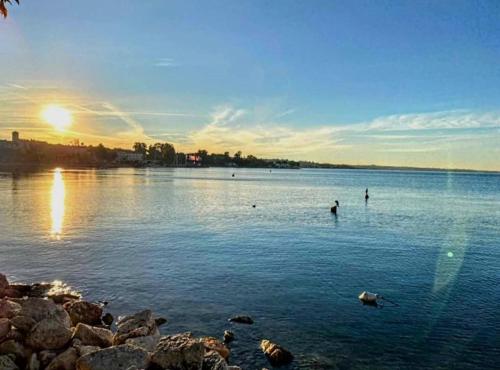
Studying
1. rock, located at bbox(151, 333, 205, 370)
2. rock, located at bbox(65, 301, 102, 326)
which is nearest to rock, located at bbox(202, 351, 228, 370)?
rock, located at bbox(151, 333, 205, 370)

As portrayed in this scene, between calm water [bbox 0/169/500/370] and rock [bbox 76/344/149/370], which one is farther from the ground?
rock [bbox 76/344/149/370]

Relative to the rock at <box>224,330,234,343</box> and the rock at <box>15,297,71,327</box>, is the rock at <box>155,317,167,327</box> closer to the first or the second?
the rock at <box>224,330,234,343</box>

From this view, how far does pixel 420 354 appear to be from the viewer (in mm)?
17812

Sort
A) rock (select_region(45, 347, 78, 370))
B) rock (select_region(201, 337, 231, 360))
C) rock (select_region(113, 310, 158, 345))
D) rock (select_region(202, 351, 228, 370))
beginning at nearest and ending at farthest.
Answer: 1. rock (select_region(202, 351, 228, 370))
2. rock (select_region(45, 347, 78, 370))
3. rock (select_region(113, 310, 158, 345))
4. rock (select_region(201, 337, 231, 360))

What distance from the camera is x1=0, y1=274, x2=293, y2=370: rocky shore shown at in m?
12.4

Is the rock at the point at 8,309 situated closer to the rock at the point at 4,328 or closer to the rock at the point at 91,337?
the rock at the point at 4,328

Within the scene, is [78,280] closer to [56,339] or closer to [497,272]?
[56,339]

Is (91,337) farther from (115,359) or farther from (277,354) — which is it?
(277,354)

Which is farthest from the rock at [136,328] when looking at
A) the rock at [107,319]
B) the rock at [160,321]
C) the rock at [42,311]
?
the rock at [107,319]

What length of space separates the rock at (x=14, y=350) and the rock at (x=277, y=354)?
8.90m

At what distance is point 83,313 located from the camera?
1916 centimetres

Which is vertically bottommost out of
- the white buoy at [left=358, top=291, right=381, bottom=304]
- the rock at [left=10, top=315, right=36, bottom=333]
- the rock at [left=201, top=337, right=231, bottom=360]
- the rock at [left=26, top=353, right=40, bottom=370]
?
the white buoy at [left=358, top=291, right=381, bottom=304]

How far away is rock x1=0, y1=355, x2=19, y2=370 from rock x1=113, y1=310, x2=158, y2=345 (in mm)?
3393

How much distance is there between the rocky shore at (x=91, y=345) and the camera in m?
12.4
